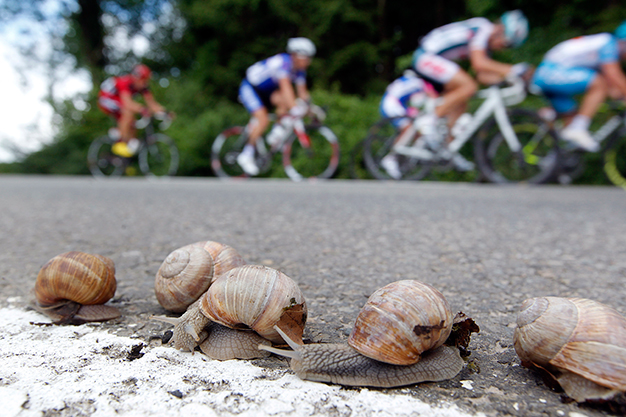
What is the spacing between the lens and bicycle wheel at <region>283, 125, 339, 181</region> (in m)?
8.11

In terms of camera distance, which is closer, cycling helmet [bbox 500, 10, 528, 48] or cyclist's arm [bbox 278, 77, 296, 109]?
cycling helmet [bbox 500, 10, 528, 48]

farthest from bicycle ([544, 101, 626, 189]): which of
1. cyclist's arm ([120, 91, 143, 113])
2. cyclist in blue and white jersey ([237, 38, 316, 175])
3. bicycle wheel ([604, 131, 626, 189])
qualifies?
cyclist's arm ([120, 91, 143, 113])

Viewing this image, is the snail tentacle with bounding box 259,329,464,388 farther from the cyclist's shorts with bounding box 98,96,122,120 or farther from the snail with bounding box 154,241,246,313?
the cyclist's shorts with bounding box 98,96,122,120

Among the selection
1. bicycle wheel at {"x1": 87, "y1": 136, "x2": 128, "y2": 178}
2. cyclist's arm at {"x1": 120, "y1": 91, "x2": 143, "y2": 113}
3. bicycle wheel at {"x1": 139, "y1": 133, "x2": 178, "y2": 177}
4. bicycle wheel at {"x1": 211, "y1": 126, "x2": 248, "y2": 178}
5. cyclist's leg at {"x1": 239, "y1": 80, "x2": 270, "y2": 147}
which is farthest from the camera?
bicycle wheel at {"x1": 87, "y1": 136, "x2": 128, "y2": 178}

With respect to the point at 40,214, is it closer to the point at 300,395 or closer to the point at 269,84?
the point at 300,395

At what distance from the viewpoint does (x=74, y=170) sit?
13.4 metres

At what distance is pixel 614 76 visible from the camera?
229 inches

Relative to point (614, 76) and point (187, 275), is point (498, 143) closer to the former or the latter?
point (614, 76)

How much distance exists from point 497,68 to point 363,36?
7651 millimetres

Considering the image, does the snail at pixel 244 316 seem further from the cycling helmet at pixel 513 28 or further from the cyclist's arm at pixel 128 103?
the cyclist's arm at pixel 128 103

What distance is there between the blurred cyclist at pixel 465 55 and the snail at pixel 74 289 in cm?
596

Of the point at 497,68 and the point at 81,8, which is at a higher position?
the point at 81,8

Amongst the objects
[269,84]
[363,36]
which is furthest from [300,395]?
[363,36]

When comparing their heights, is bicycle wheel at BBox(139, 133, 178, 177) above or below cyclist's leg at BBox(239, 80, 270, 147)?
below
